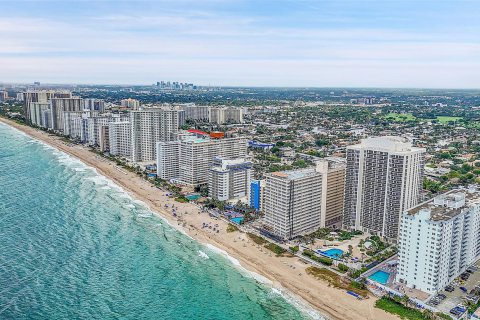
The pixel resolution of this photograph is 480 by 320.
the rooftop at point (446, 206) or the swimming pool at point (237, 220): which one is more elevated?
the rooftop at point (446, 206)

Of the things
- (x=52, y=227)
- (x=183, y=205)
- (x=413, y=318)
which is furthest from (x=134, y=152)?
(x=413, y=318)

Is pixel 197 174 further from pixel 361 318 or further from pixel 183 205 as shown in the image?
pixel 361 318

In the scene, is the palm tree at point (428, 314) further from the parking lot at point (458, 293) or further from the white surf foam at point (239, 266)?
the white surf foam at point (239, 266)

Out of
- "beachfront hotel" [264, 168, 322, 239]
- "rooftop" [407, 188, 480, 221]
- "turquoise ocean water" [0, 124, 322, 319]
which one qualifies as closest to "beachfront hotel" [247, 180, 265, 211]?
"beachfront hotel" [264, 168, 322, 239]

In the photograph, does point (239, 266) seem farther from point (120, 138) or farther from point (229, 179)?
point (120, 138)

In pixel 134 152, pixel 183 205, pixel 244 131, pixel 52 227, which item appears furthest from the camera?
pixel 244 131


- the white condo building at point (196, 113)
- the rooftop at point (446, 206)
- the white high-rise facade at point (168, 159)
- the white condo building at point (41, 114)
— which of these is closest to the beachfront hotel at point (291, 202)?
the rooftop at point (446, 206)
